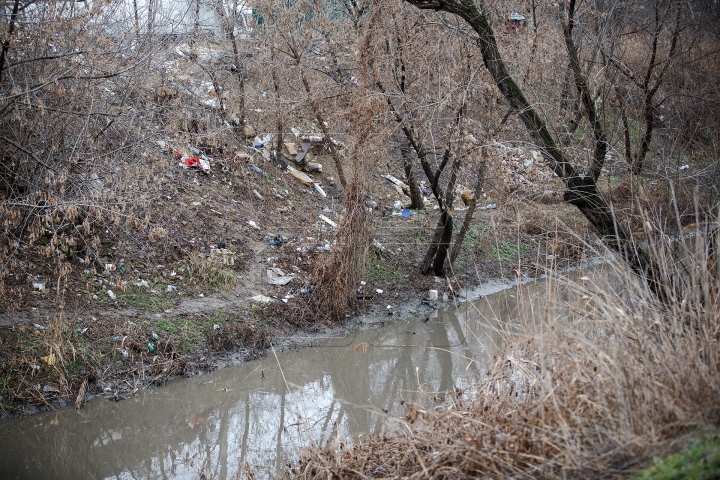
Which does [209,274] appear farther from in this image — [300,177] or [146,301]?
[300,177]

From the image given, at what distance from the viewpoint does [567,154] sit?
21.2 ft

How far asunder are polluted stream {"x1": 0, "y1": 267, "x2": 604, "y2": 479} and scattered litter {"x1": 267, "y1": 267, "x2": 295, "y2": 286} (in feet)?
3.89

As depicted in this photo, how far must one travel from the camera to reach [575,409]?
309cm

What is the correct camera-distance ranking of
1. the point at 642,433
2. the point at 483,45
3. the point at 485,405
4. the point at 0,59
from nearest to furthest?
the point at 642,433 → the point at 485,405 → the point at 0,59 → the point at 483,45

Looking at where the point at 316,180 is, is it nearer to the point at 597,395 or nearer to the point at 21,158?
the point at 21,158

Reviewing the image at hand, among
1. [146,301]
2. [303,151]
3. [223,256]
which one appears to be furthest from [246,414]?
[303,151]

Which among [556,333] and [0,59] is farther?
[0,59]

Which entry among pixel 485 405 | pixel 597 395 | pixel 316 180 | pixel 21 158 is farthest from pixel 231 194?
pixel 597 395

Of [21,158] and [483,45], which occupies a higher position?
[483,45]

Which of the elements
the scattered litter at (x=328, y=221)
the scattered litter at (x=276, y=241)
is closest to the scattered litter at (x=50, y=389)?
the scattered litter at (x=276, y=241)

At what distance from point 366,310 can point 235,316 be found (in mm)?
1943

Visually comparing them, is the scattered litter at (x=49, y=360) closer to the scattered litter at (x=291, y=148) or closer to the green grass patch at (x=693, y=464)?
the green grass patch at (x=693, y=464)

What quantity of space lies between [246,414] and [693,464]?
4683 mm

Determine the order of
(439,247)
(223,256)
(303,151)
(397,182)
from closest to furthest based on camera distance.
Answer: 1. (223,256)
2. (439,247)
3. (303,151)
4. (397,182)
